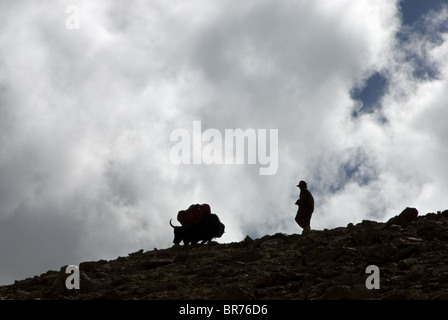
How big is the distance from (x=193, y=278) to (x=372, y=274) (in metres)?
3.39

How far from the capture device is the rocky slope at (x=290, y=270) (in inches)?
396

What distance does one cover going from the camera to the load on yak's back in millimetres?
17078

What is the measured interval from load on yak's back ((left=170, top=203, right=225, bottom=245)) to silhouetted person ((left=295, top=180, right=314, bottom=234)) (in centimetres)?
233

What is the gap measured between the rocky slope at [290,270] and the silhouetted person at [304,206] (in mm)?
2309

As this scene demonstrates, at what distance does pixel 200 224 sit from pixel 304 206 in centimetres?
302

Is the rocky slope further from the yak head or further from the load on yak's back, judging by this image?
the yak head

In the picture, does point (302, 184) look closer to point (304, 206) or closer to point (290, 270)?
point (304, 206)

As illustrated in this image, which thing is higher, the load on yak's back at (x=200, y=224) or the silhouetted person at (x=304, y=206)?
the silhouetted person at (x=304, y=206)

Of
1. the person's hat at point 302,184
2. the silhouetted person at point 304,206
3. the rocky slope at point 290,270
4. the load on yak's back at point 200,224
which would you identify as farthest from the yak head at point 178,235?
the person's hat at point 302,184

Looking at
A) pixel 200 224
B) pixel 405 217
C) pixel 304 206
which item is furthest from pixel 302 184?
pixel 405 217

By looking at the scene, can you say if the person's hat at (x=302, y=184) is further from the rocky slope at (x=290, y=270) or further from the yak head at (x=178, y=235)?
the yak head at (x=178, y=235)

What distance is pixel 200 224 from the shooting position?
1716 centimetres

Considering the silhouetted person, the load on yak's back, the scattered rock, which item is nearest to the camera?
the scattered rock

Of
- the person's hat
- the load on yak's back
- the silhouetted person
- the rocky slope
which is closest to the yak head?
the load on yak's back
